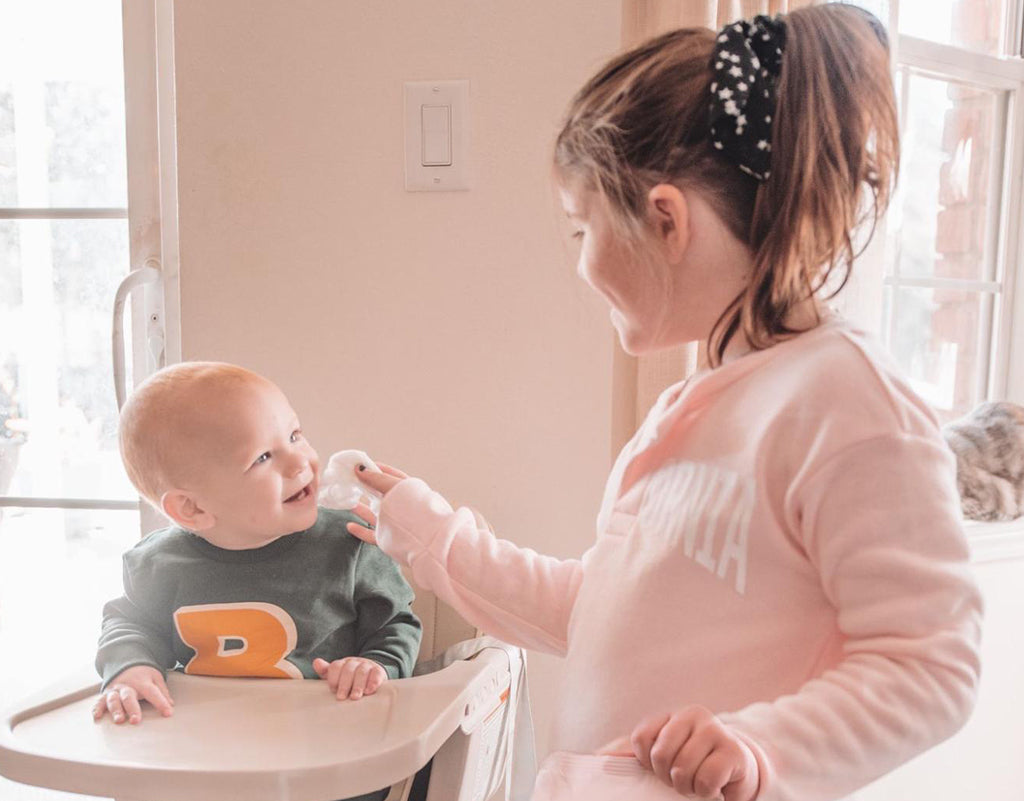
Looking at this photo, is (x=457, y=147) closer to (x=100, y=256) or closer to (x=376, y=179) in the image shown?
(x=376, y=179)

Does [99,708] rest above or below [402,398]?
below

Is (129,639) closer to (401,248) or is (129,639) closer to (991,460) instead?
(401,248)

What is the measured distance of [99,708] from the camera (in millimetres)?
953

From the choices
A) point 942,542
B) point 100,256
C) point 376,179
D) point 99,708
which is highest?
point 376,179

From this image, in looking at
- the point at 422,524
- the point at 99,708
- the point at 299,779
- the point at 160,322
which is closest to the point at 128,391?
the point at 160,322

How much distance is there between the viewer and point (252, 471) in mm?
1062

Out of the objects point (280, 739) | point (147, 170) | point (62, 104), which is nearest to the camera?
point (280, 739)

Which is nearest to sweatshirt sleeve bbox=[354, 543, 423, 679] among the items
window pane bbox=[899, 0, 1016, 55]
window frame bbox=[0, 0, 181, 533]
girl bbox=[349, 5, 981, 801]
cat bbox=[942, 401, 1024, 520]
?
girl bbox=[349, 5, 981, 801]

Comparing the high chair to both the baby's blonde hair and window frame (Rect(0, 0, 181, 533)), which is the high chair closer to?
the baby's blonde hair

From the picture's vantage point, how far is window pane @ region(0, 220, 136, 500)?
1579 mm

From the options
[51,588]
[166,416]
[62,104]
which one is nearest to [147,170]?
[62,104]

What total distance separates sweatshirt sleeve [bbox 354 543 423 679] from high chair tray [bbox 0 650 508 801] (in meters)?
0.08

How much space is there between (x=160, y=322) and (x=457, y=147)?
0.57 meters

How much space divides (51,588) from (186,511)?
79 cm
